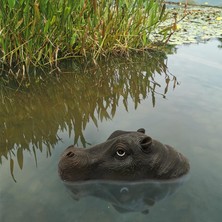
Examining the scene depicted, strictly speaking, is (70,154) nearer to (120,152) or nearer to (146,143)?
(120,152)

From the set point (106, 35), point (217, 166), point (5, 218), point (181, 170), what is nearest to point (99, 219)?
point (5, 218)

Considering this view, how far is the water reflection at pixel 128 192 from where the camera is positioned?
7.61 feet

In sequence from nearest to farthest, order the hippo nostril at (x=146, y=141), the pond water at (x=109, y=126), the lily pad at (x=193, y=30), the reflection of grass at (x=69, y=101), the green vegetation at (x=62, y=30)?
the pond water at (x=109, y=126) < the hippo nostril at (x=146, y=141) < the reflection of grass at (x=69, y=101) < the green vegetation at (x=62, y=30) < the lily pad at (x=193, y=30)

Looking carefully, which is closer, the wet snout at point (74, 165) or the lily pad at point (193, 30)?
the wet snout at point (74, 165)

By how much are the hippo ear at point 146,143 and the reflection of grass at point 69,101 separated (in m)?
0.90

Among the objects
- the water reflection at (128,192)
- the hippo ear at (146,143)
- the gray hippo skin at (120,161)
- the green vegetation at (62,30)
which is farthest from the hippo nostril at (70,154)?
the green vegetation at (62,30)

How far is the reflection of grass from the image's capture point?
324 cm

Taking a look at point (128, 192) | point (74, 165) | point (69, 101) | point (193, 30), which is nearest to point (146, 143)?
point (128, 192)

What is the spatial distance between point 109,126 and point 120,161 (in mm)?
1070

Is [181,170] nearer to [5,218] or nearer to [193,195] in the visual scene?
[193,195]

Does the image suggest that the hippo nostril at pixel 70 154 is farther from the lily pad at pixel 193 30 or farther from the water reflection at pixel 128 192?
the lily pad at pixel 193 30

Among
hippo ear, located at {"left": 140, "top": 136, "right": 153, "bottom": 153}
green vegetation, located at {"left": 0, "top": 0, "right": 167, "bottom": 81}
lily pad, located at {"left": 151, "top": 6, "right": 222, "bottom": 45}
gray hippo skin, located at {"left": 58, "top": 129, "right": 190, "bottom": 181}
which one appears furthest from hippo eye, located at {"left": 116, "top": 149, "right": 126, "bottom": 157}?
lily pad, located at {"left": 151, "top": 6, "right": 222, "bottom": 45}

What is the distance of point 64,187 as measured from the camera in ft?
8.05

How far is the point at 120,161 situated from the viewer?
8.07 feet
